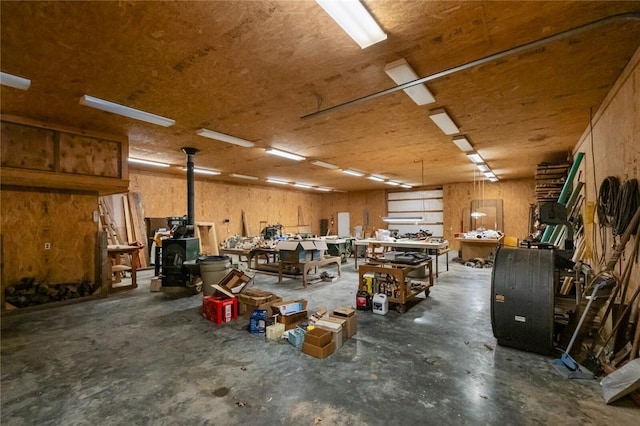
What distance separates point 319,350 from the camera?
110 inches

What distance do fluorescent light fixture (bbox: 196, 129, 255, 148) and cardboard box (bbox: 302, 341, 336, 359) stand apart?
364 cm

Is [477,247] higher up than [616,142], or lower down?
lower down

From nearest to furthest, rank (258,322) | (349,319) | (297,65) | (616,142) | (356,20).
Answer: (356,20), (297,65), (616,142), (349,319), (258,322)

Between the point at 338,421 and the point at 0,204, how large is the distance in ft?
20.0

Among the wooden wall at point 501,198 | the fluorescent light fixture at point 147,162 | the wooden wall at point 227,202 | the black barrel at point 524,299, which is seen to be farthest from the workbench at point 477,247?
the fluorescent light fixture at point 147,162

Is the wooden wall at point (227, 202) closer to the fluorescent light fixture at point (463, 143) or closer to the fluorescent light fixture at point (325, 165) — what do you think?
the fluorescent light fixture at point (325, 165)

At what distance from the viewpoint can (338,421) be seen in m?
1.90

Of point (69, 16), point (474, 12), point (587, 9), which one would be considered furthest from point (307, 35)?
point (587, 9)

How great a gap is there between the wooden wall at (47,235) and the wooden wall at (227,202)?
10.1 feet

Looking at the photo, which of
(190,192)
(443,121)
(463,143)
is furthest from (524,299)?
(190,192)

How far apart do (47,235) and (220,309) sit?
374 cm

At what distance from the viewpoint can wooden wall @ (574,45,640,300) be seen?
2.55m

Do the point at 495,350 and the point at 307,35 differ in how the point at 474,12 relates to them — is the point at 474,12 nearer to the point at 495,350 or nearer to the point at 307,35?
the point at 307,35

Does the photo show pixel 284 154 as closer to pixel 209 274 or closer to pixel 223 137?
pixel 223 137
